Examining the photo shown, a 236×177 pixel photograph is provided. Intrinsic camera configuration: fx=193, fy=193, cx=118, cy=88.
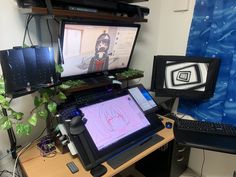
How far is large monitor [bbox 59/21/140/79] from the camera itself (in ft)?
4.13

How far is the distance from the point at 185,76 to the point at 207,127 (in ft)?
1.62

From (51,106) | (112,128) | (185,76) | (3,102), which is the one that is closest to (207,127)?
(185,76)

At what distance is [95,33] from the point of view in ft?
4.49

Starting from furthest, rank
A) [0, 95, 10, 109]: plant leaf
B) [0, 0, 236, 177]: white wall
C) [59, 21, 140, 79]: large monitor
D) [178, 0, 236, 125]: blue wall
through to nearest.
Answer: [0, 0, 236, 177]: white wall
[178, 0, 236, 125]: blue wall
[59, 21, 140, 79]: large monitor
[0, 95, 10, 109]: plant leaf

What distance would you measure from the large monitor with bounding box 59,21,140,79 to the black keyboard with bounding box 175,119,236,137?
2.37 ft

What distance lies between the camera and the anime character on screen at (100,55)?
4.73 ft

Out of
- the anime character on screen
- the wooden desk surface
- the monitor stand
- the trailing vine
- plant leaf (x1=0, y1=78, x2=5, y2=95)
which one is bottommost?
the wooden desk surface

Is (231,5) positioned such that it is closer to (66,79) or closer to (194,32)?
(194,32)

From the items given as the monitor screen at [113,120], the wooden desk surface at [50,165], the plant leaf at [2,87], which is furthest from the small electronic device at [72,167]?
the plant leaf at [2,87]

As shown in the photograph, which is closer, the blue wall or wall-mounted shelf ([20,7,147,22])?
wall-mounted shelf ([20,7,147,22])

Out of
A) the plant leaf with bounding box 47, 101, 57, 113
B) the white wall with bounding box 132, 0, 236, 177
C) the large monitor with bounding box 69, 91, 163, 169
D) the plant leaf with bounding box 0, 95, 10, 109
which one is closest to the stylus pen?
the large monitor with bounding box 69, 91, 163, 169

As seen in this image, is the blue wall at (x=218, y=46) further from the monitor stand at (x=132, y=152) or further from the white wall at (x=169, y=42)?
the monitor stand at (x=132, y=152)

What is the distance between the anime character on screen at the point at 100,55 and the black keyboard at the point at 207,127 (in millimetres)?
764

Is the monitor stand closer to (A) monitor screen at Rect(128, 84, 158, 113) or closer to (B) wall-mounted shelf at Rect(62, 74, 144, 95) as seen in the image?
(A) monitor screen at Rect(128, 84, 158, 113)
